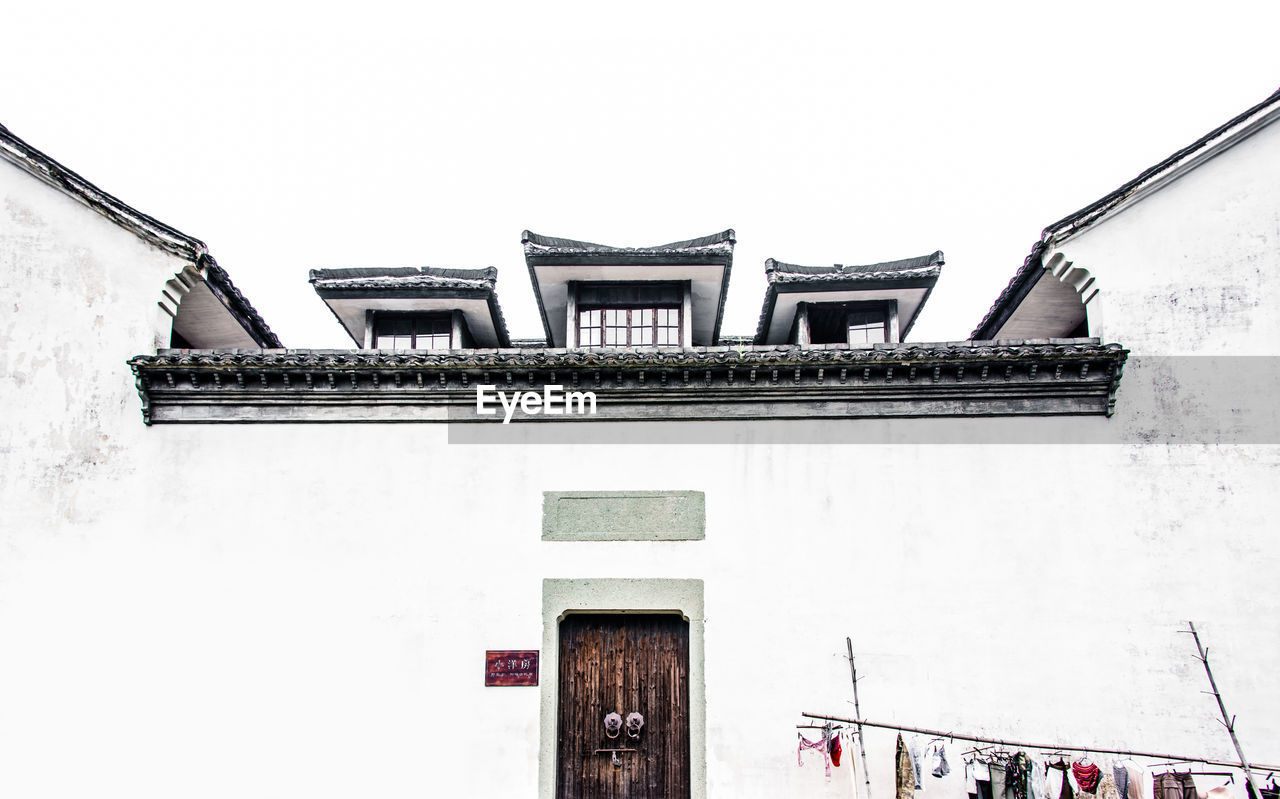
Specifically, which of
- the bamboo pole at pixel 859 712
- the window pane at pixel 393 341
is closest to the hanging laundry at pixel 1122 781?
the bamboo pole at pixel 859 712

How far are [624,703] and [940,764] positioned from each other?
318cm

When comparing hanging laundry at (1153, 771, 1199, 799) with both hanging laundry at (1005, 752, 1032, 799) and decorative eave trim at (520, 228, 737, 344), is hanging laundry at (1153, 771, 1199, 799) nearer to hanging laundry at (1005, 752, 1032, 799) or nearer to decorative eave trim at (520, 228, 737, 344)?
hanging laundry at (1005, 752, 1032, 799)

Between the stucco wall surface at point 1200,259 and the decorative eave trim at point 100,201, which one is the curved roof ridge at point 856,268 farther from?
the decorative eave trim at point 100,201

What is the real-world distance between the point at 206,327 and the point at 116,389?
2.18 meters

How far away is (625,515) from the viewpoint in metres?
9.00

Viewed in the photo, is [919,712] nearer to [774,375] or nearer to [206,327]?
[774,375]

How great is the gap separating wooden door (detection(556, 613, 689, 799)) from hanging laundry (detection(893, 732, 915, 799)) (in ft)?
6.79

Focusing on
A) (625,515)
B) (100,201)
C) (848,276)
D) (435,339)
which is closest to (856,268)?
(848,276)

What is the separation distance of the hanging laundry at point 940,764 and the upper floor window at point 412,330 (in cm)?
762

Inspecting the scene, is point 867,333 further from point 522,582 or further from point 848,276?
point 522,582

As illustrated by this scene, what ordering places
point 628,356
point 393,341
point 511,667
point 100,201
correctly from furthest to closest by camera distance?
point 393,341, point 100,201, point 628,356, point 511,667

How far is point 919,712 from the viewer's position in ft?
27.3

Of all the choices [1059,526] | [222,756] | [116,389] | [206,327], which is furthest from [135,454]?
[1059,526]

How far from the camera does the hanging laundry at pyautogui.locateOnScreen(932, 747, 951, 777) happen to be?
8133 millimetres
